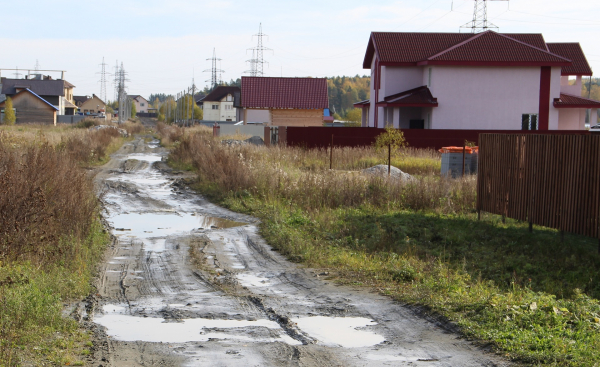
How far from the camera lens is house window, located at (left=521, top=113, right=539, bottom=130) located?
34.6m

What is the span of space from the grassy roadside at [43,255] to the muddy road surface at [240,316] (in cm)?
34

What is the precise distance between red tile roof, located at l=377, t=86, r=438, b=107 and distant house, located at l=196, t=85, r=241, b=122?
79804 millimetres

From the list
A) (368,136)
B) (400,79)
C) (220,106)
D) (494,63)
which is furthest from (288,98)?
(220,106)

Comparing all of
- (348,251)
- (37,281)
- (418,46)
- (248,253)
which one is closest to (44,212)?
(37,281)

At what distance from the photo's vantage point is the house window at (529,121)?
34594 millimetres

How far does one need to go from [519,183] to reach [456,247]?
91.1 inches

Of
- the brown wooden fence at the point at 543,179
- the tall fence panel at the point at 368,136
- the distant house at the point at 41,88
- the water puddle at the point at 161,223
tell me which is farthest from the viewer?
the distant house at the point at 41,88

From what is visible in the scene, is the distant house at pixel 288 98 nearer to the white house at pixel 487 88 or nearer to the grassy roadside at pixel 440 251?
the white house at pixel 487 88

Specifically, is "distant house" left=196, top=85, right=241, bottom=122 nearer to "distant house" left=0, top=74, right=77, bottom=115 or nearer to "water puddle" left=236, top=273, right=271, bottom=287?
"distant house" left=0, top=74, right=77, bottom=115

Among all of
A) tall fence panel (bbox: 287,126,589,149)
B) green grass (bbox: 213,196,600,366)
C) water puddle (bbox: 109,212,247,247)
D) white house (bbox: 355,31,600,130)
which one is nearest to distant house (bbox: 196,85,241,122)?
white house (bbox: 355,31,600,130)

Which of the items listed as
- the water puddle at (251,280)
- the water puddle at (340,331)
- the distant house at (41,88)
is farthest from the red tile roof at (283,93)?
the distant house at (41,88)

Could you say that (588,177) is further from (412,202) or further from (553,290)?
(412,202)

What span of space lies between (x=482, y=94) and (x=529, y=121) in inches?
122

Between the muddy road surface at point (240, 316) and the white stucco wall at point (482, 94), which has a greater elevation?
the white stucco wall at point (482, 94)
